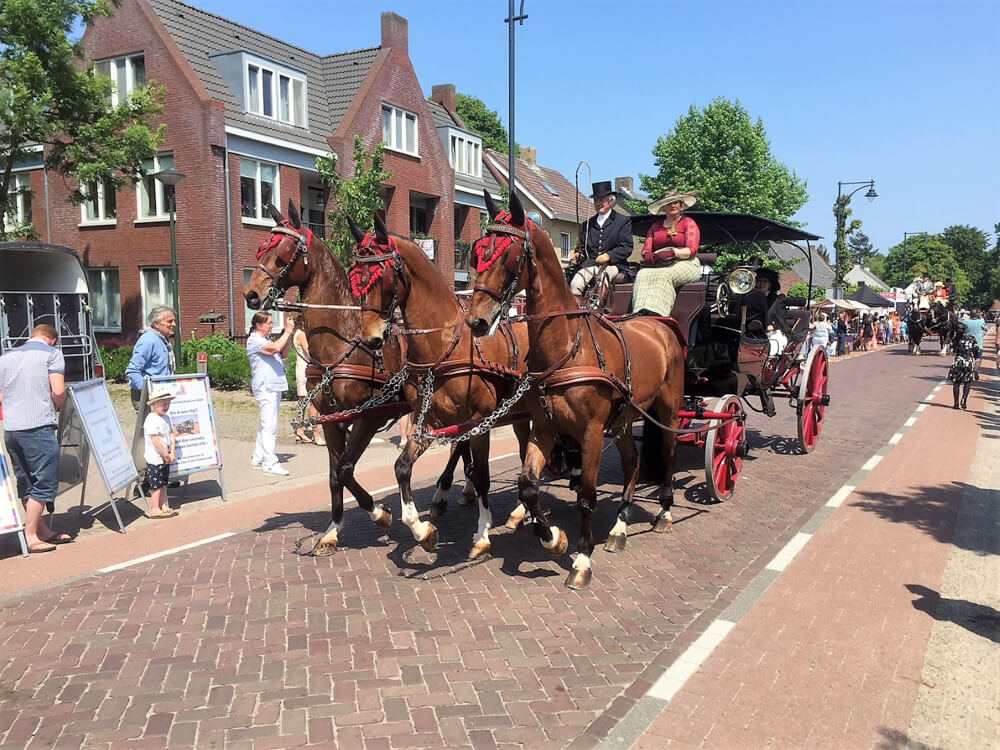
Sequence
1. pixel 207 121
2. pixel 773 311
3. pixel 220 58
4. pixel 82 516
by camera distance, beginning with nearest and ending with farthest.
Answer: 1. pixel 82 516
2. pixel 773 311
3. pixel 207 121
4. pixel 220 58

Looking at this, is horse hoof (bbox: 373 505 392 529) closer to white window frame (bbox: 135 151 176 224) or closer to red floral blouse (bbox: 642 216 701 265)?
red floral blouse (bbox: 642 216 701 265)

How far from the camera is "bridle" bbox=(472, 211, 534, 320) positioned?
4660 mm

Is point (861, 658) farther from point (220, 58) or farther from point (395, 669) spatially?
point (220, 58)

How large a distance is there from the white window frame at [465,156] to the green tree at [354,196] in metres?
14.2

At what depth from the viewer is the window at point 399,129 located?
2641cm

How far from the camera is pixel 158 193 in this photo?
70.8ft

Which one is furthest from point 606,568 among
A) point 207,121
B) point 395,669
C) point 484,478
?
point 207,121

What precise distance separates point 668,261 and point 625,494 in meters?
2.52

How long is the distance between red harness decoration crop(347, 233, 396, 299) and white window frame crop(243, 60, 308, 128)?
64.1ft

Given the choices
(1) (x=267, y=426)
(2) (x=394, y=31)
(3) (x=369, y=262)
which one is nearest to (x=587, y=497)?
(3) (x=369, y=262)

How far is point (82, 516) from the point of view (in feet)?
24.4

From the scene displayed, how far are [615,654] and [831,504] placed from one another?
14.8 ft

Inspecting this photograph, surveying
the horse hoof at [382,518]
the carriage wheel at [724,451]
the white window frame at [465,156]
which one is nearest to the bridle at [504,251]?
the horse hoof at [382,518]

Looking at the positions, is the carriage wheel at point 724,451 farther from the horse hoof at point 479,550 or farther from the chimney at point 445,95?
the chimney at point 445,95
